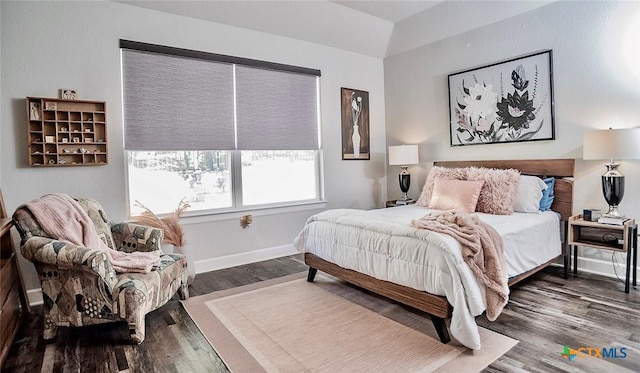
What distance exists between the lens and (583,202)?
3617 millimetres

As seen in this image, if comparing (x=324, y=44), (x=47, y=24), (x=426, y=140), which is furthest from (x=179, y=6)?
(x=426, y=140)

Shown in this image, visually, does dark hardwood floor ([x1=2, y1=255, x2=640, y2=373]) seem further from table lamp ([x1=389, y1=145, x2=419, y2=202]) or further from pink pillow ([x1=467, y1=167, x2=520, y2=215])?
table lamp ([x1=389, y1=145, x2=419, y2=202])

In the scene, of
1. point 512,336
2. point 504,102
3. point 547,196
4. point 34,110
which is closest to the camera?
point 512,336

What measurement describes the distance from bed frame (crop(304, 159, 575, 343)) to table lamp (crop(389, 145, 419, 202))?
0.36m

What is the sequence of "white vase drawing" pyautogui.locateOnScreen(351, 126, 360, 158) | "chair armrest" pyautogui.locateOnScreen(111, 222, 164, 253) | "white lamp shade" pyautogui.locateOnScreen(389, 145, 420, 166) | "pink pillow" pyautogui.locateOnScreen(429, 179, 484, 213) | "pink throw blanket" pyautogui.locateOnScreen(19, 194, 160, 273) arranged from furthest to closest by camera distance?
"white vase drawing" pyautogui.locateOnScreen(351, 126, 360, 158), "white lamp shade" pyautogui.locateOnScreen(389, 145, 420, 166), "pink pillow" pyautogui.locateOnScreen(429, 179, 484, 213), "chair armrest" pyautogui.locateOnScreen(111, 222, 164, 253), "pink throw blanket" pyautogui.locateOnScreen(19, 194, 160, 273)

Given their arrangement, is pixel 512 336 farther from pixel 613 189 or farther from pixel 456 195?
pixel 613 189

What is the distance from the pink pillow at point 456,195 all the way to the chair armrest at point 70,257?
3044 millimetres

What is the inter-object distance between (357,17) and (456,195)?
2.55 metres

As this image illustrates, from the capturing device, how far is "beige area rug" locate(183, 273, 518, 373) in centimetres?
209

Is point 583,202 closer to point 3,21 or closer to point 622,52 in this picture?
point 622,52

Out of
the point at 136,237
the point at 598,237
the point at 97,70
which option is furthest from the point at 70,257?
the point at 598,237

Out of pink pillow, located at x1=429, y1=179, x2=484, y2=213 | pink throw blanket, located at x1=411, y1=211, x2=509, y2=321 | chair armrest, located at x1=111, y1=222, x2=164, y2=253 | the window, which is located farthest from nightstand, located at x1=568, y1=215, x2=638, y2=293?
chair armrest, located at x1=111, y1=222, x2=164, y2=253

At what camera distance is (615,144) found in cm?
304

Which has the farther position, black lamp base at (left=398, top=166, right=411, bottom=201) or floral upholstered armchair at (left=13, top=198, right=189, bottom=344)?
black lamp base at (left=398, top=166, right=411, bottom=201)
